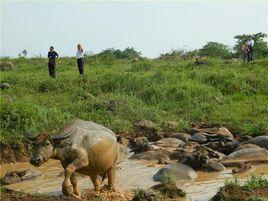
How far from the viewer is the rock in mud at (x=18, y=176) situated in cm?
917

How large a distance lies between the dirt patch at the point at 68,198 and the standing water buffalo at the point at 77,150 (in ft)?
0.66

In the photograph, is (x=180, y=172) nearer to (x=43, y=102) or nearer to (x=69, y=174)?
(x=69, y=174)

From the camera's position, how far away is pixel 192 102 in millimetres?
15508

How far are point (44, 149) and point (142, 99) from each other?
9691mm

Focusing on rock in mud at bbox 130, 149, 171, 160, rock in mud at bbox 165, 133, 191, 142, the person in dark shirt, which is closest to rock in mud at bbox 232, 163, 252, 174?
rock in mud at bbox 130, 149, 171, 160

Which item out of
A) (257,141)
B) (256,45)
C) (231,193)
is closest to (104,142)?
(231,193)

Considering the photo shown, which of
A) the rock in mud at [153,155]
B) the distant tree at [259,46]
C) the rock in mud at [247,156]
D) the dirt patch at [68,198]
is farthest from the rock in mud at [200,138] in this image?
the distant tree at [259,46]

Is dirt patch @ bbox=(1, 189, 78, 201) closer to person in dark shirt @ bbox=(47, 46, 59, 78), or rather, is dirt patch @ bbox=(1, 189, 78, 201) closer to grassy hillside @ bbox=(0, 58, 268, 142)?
grassy hillside @ bbox=(0, 58, 268, 142)

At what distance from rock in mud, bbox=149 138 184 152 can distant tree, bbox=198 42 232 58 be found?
1818 cm

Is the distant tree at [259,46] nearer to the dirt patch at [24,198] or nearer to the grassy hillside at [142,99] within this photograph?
the grassy hillside at [142,99]

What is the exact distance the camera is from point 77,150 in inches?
255

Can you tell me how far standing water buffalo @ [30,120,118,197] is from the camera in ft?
21.0

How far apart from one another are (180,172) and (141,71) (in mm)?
12054

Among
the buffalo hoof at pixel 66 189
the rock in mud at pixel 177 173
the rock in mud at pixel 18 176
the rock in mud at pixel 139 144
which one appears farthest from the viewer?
the rock in mud at pixel 139 144
